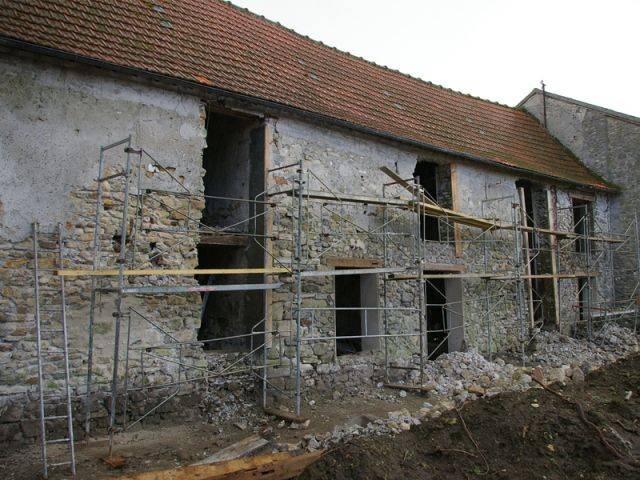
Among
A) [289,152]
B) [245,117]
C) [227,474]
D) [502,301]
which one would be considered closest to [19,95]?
[245,117]

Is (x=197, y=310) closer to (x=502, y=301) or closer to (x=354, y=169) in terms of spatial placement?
(x=354, y=169)

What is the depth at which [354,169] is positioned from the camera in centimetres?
1051

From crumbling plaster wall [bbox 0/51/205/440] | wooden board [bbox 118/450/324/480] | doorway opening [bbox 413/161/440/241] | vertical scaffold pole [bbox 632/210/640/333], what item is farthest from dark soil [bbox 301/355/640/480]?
vertical scaffold pole [bbox 632/210/640/333]

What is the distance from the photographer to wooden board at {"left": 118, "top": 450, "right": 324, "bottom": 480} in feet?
17.1

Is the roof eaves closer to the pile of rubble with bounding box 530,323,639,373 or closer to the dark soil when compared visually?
the pile of rubble with bounding box 530,323,639,373

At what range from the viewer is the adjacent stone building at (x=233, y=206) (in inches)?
281

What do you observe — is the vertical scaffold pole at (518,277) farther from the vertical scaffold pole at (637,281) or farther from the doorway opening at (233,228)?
the doorway opening at (233,228)

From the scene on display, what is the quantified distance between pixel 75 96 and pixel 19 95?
733 mm

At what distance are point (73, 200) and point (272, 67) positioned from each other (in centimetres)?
521

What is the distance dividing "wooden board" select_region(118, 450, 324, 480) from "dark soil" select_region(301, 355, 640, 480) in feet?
1.28

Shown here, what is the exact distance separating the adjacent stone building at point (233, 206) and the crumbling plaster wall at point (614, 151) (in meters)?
2.98

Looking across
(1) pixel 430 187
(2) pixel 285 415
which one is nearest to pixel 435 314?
(1) pixel 430 187

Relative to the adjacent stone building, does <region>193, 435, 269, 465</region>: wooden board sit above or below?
below

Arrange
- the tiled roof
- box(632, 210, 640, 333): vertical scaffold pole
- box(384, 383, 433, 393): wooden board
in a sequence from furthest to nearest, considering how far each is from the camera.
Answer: box(632, 210, 640, 333): vertical scaffold pole → box(384, 383, 433, 393): wooden board → the tiled roof
